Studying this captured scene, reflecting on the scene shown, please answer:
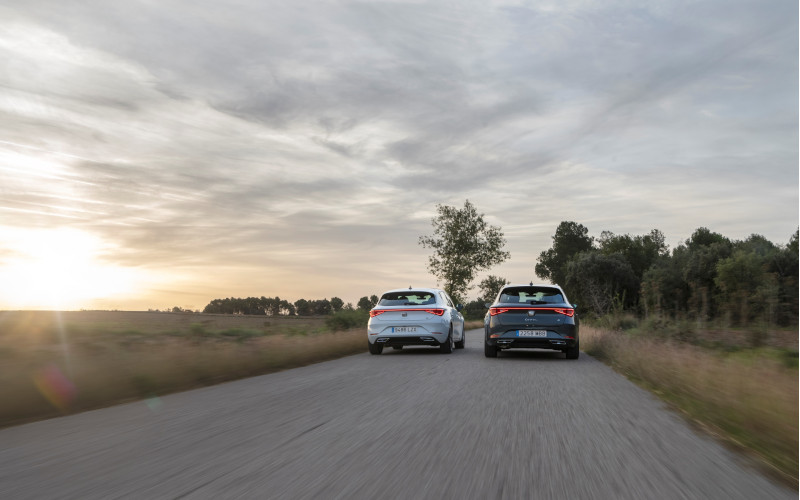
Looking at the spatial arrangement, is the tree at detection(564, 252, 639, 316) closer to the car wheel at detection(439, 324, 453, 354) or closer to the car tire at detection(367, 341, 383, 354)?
the car wheel at detection(439, 324, 453, 354)

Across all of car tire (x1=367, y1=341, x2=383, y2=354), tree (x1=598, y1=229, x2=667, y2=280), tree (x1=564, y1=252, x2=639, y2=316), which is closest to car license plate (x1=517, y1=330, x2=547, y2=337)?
car tire (x1=367, y1=341, x2=383, y2=354)

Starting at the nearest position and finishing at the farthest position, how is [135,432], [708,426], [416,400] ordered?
[135,432], [708,426], [416,400]

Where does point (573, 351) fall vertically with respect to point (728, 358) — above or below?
below

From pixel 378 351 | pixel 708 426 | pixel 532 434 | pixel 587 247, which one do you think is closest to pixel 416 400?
pixel 532 434

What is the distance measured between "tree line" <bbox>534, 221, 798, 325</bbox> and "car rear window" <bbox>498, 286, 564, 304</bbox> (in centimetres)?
277

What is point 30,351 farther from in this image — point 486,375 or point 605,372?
point 605,372

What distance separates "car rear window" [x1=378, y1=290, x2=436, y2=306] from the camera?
17.0 metres

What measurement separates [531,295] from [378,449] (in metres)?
10.7

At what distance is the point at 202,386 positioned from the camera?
10.1 metres

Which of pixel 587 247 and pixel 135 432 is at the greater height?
pixel 587 247

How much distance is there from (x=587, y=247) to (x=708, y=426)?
115 meters

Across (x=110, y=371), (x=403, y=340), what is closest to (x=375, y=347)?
(x=403, y=340)

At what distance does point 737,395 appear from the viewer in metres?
7.16

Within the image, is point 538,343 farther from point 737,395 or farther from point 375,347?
point 737,395
